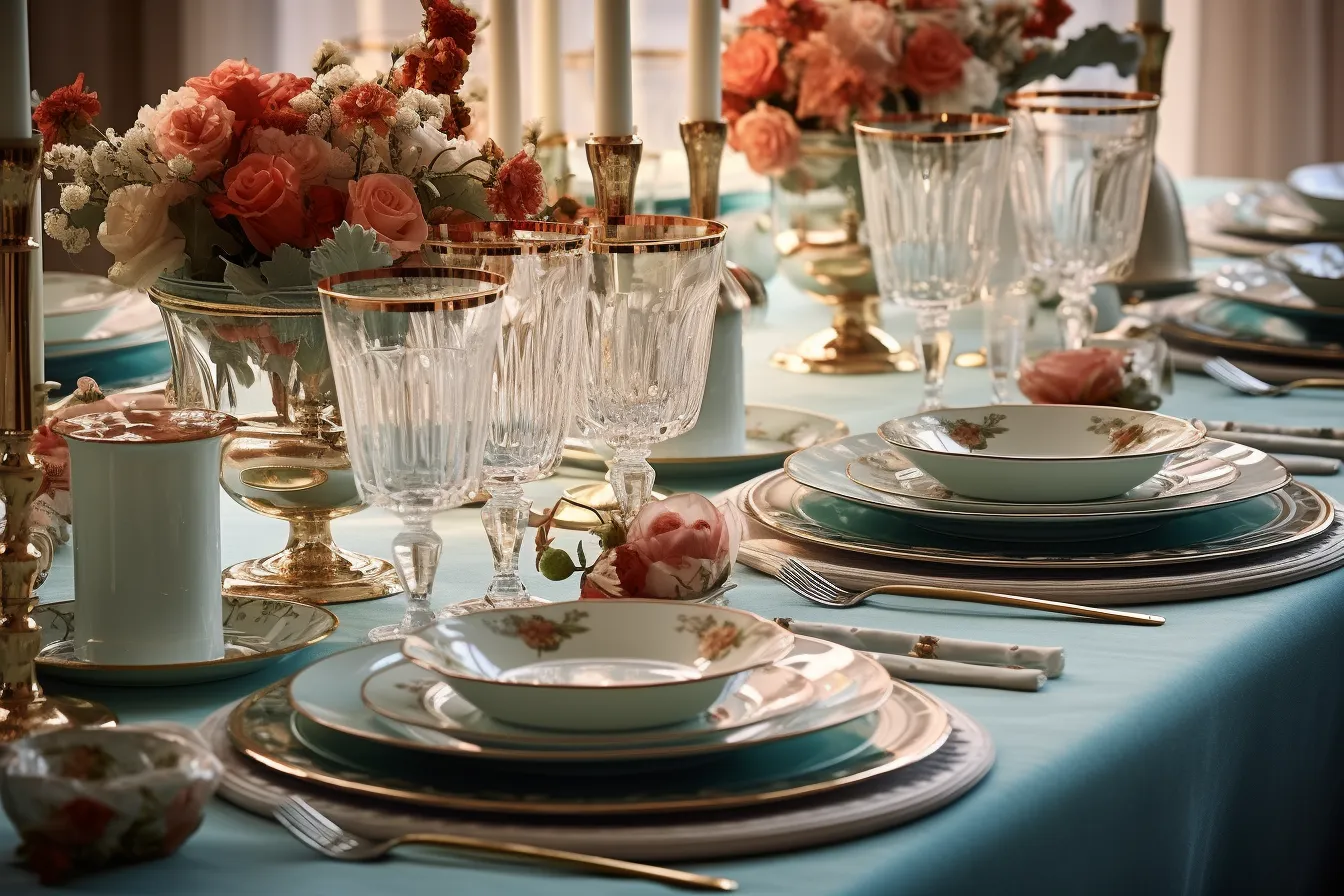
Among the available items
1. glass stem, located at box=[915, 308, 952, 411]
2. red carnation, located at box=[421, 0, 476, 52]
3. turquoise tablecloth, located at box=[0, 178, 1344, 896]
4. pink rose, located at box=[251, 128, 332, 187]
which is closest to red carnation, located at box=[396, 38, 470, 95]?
red carnation, located at box=[421, 0, 476, 52]

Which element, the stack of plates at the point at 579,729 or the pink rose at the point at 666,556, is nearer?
the stack of plates at the point at 579,729

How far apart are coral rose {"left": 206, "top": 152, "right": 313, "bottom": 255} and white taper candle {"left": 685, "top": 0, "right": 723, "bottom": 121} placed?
21.8 inches

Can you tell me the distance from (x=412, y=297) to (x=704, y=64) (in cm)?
72

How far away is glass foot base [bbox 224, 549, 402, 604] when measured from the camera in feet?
3.84

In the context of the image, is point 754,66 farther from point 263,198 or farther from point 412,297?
point 412,297

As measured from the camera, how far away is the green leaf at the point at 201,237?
1156 millimetres

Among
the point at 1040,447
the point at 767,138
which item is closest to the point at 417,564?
the point at 1040,447

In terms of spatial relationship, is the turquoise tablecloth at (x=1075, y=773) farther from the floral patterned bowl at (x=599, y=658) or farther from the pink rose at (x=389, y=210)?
the pink rose at (x=389, y=210)

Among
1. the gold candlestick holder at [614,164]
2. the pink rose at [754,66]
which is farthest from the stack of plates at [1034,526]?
the pink rose at [754,66]

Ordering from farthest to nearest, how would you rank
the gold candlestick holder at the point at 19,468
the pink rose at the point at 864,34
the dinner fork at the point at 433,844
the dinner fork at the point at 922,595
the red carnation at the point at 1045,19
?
the red carnation at the point at 1045,19 → the pink rose at the point at 864,34 → the dinner fork at the point at 922,595 → the gold candlestick holder at the point at 19,468 → the dinner fork at the point at 433,844

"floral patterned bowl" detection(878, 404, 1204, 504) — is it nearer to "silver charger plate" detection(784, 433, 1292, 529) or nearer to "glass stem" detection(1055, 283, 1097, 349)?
"silver charger plate" detection(784, 433, 1292, 529)

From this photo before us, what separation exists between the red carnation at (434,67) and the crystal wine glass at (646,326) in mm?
157

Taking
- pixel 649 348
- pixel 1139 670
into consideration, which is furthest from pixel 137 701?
pixel 1139 670

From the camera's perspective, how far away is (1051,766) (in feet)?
2.81
